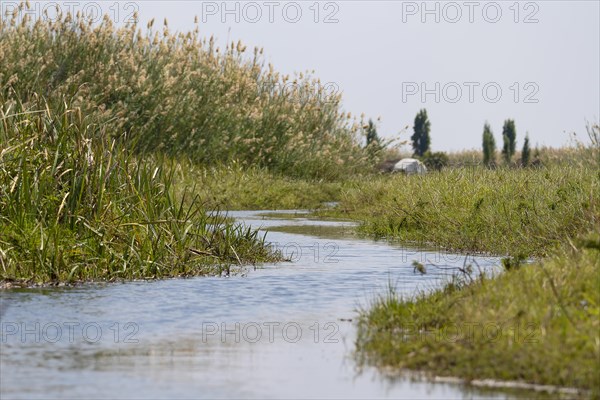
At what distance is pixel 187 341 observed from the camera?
9.91m

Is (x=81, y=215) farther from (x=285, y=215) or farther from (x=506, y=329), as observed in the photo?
(x=285, y=215)

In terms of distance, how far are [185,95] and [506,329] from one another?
2713 centimetres

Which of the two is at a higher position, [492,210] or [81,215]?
[81,215]

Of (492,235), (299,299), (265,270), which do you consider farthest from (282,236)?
(299,299)

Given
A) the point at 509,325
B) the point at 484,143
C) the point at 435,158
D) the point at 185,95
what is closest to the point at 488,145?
the point at 484,143

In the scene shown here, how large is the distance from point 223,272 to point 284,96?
1011 inches

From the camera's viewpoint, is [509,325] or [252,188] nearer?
[509,325]

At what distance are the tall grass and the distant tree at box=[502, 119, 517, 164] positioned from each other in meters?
23.0

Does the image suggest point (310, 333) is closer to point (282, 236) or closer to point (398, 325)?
point (398, 325)

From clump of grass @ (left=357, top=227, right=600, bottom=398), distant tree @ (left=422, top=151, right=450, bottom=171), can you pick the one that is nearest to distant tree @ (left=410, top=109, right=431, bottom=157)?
distant tree @ (left=422, top=151, right=450, bottom=171)

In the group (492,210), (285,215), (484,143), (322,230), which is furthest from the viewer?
(484,143)

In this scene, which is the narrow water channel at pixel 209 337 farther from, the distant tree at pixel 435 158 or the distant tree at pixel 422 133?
the distant tree at pixel 422 133

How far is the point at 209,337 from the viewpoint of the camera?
1016cm

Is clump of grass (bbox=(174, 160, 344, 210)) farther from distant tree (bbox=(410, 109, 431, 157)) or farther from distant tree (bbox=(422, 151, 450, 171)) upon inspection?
distant tree (bbox=(410, 109, 431, 157))
